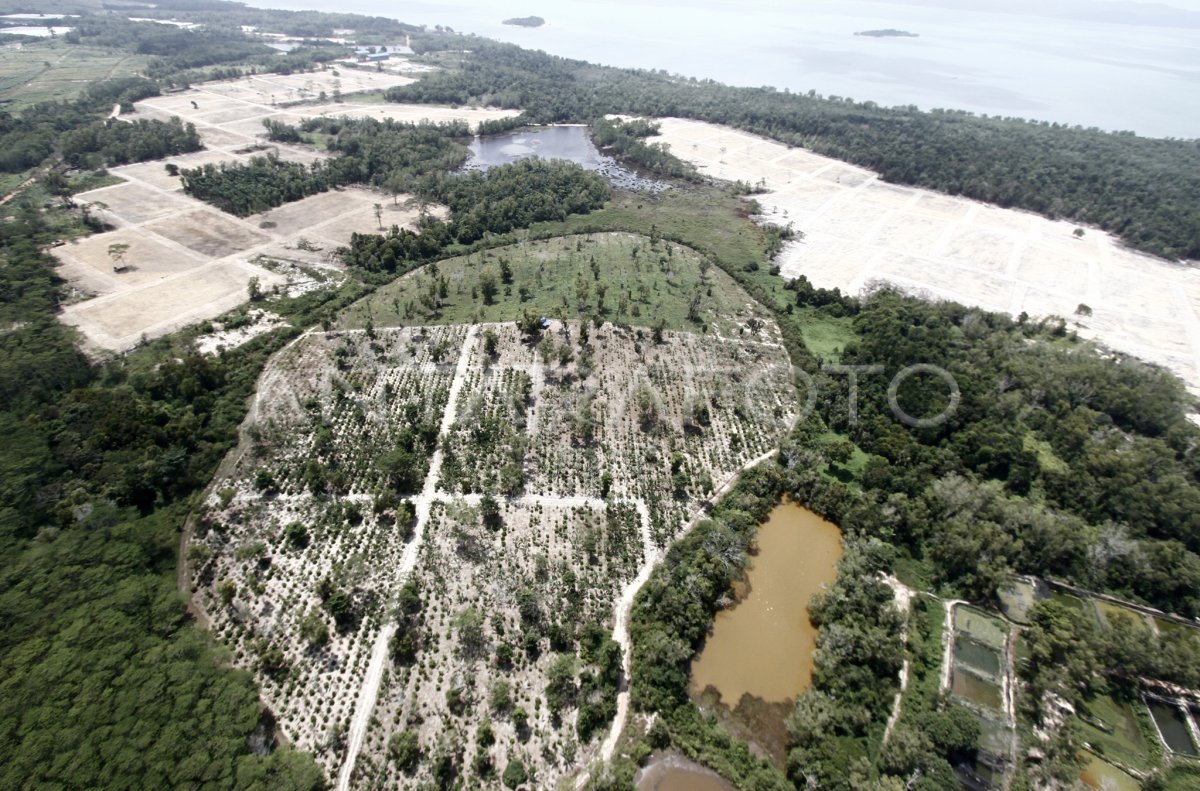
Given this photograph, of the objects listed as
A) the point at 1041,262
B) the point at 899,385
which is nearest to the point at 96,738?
the point at 899,385

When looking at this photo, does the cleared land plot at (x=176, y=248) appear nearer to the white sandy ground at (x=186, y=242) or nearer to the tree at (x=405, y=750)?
the white sandy ground at (x=186, y=242)

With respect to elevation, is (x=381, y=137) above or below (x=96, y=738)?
above

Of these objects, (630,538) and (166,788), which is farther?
(630,538)

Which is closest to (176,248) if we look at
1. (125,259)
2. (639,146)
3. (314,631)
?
(125,259)

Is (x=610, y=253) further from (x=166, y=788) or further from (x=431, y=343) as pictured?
(x=166, y=788)

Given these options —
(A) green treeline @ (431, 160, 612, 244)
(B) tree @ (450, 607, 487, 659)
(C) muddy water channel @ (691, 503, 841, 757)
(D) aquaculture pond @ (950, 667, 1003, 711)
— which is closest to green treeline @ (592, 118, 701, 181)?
(A) green treeline @ (431, 160, 612, 244)

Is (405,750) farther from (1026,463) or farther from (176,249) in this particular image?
(176,249)
